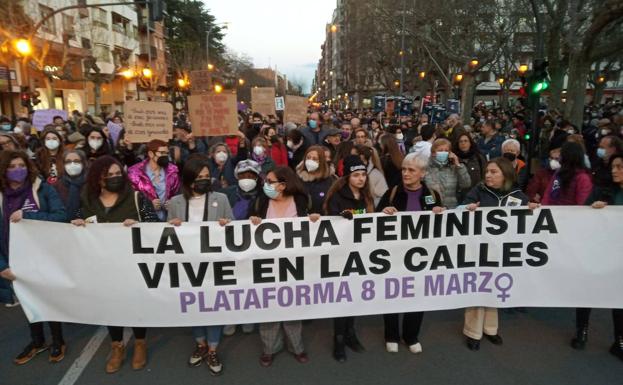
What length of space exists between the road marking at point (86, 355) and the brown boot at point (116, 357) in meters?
→ 0.21

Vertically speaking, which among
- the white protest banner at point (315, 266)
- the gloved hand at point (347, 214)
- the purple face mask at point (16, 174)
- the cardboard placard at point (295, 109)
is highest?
the cardboard placard at point (295, 109)

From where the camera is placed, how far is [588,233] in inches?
142

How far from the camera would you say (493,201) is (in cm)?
378

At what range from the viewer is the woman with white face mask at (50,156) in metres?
5.02

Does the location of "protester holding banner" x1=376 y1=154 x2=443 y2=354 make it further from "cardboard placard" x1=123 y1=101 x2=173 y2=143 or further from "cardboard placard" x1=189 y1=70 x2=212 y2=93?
"cardboard placard" x1=189 y1=70 x2=212 y2=93

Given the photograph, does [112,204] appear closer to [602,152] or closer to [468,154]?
[468,154]

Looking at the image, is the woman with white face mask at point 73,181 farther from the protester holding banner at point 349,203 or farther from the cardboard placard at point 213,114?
the cardboard placard at point 213,114

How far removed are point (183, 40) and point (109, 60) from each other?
21438mm

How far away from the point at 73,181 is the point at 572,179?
4.76 meters

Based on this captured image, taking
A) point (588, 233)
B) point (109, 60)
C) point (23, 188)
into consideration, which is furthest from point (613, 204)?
point (109, 60)

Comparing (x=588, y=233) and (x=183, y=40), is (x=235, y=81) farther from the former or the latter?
(x=588, y=233)

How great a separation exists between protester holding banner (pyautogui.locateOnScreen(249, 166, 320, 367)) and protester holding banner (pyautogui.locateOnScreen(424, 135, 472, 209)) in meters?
1.75

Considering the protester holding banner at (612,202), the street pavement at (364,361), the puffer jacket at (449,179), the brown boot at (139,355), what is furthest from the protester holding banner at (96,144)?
the protester holding banner at (612,202)

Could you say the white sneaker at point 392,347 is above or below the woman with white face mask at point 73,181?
below
